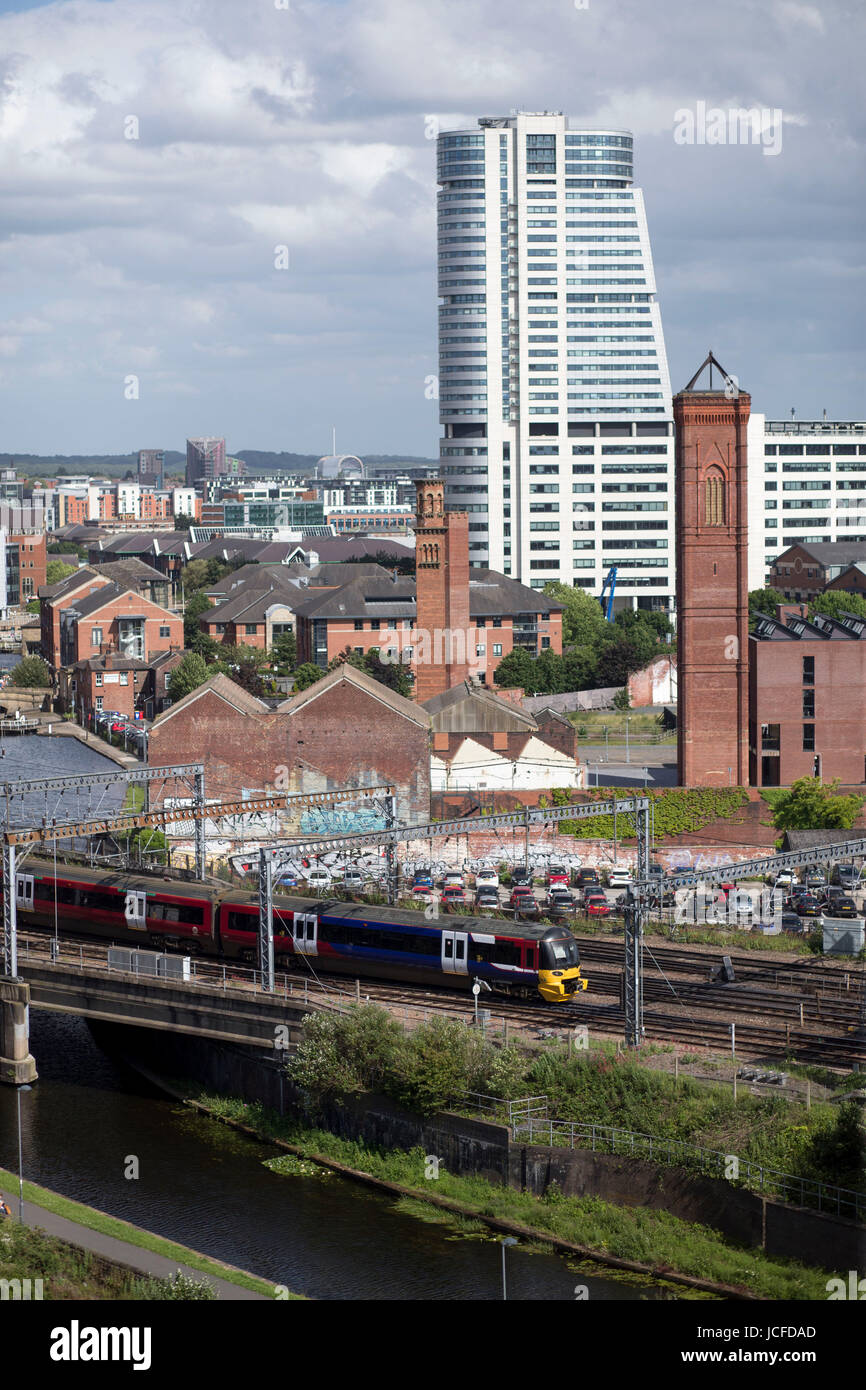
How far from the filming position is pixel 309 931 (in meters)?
36.0

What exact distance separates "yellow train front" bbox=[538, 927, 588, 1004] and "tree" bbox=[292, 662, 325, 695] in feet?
163

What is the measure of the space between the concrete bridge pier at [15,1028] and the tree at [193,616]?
66.5 m

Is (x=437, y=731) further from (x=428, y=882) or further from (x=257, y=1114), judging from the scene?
(x=257, y=1114)

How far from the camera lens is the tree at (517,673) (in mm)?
88062

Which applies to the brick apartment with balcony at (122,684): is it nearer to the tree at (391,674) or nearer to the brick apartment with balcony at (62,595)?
the tree at (391,674)

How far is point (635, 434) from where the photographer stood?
→ 411 feet

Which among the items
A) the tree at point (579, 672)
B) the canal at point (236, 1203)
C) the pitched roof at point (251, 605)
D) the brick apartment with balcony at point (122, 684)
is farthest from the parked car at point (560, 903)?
the pitched roof at point (251, 605)

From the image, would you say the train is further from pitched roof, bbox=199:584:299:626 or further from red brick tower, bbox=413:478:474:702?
pitched roof, bbox=199:584:299:626

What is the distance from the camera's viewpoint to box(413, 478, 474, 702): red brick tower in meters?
75.1

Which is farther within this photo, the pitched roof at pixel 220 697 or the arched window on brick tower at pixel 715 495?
the arched window on brick tower at pixel 715 495

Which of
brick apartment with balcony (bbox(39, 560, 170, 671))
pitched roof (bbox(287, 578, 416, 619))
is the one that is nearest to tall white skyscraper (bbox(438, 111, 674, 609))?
brick apartment with balcony (bbox(39, 560, 170, 671))

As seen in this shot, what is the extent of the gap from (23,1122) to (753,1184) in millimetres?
14655

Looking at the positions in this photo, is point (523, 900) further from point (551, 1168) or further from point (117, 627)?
point (117, 627)
